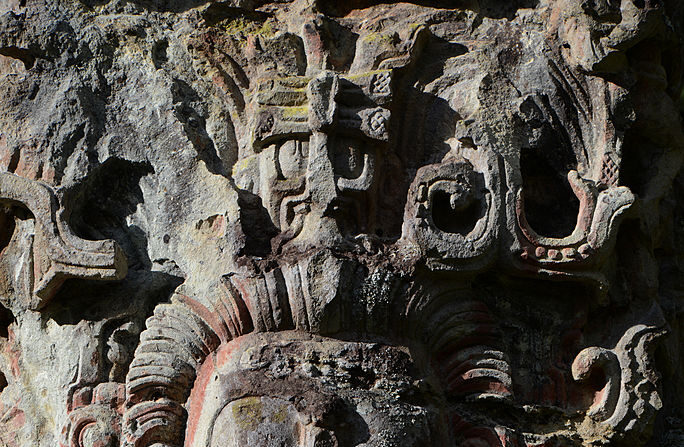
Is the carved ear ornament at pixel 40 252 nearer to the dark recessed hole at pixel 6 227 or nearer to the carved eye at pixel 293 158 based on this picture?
the dark recessed hole at pixel 6 227

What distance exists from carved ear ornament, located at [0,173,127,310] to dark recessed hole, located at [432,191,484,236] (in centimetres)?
118

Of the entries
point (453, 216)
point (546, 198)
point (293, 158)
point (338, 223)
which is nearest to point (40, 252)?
point (293, 158)

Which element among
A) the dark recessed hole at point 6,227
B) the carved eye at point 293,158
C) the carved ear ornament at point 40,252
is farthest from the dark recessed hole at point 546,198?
the dark recessed hole at point 6,227

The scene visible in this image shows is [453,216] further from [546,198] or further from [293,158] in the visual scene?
[293,158]

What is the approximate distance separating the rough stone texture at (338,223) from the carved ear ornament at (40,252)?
0.01 metres

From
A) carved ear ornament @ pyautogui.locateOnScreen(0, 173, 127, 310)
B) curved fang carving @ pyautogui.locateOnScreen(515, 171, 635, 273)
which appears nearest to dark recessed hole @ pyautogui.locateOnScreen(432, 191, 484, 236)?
curved fang carving @ pyautogui.locateOnScreen(515, 171, 635, 273)

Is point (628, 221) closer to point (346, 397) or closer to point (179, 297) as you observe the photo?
point (346, 397)

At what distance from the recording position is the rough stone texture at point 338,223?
4.96 meters

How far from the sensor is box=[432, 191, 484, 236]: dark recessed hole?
521 cm

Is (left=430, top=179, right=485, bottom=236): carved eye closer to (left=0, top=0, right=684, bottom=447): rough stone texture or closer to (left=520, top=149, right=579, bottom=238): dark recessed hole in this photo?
(left=0, top=0, right=684, bottom=447): rough stone texture

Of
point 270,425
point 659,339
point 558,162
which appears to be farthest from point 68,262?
point 659,339

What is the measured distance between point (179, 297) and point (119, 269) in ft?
0.80

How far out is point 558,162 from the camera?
548 cm

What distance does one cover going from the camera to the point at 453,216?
5.24 m
